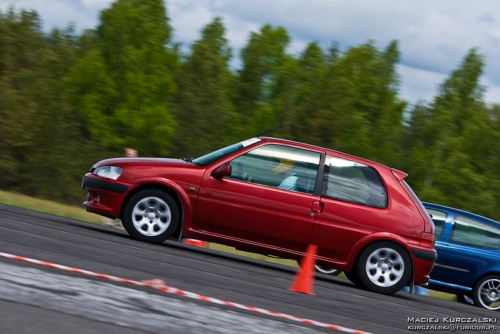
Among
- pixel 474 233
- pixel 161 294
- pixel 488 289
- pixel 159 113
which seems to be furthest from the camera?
pixel 159 113

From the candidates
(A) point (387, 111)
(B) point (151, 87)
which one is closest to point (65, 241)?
(B) point (151, 87)

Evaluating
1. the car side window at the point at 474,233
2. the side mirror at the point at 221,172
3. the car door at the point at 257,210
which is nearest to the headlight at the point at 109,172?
the car door at the point at 257,210

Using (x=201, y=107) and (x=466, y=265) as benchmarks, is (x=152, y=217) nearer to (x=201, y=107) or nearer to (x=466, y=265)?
(x=466, y=265)

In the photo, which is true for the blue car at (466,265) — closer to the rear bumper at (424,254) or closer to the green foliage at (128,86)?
the rear bumper at (424,254)

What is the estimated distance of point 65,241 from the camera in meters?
10.2

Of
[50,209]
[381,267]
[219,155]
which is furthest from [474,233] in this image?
[50,209]

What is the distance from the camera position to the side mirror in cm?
1161

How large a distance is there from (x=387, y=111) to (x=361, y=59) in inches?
193

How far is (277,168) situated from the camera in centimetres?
1184

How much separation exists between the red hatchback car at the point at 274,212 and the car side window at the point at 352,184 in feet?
0.06

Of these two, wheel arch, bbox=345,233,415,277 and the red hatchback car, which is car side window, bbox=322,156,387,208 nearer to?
the red hatchback car

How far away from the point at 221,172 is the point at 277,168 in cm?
77

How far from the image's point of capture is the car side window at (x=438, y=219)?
48.9 feet

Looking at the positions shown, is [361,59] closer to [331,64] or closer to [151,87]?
[331,64]
